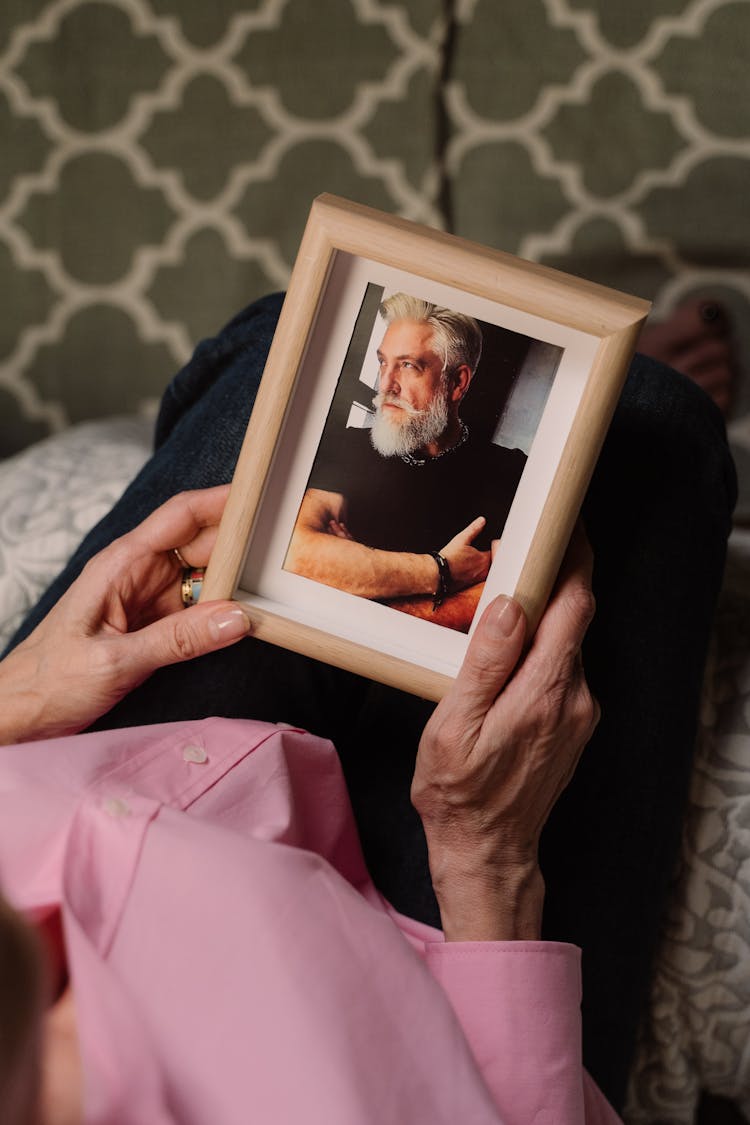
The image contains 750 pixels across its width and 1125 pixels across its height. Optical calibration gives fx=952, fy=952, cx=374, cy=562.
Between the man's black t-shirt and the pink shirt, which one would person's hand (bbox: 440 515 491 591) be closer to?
the man's black t-shirt

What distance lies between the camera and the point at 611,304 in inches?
23.0

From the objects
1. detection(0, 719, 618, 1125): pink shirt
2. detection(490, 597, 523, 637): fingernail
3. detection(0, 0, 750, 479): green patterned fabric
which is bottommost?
detection(0, 719, 618, 1125): pink shirt

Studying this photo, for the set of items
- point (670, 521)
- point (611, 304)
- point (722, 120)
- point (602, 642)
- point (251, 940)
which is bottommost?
point (251, 940)

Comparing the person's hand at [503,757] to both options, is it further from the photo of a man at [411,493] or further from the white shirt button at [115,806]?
the white shirt button at [115,806]

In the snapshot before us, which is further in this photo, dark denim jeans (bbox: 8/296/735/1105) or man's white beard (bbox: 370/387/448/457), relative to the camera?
dark denim jeans (bbox: 8/296/735/1105)

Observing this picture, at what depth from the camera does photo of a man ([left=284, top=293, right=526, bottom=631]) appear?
2.10ft

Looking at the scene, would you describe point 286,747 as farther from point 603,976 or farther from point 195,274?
point 195,274

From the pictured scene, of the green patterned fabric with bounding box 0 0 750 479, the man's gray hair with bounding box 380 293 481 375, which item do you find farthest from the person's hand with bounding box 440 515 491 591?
the green patterned fabric with bounding box 0 0 750 479

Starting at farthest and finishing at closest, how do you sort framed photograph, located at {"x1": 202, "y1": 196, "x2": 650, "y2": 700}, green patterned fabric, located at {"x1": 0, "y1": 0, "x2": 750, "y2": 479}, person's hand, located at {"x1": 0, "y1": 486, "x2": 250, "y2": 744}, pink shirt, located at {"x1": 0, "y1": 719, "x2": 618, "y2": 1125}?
green patterned fabric, located at {"x1": 0, "y1": 0, "x2": 750, "y2": 479} < person's hand, located at {"x1": 0, "y1": 486, "x2": 250, "y2": 744} < framed photograph, located at {"x1": 202, "y1": 196, "x2": 650, "y2": 700} < pink shirt, located at {"x1": 0, "y1": 719, "x2": 618, "y2": 1125}

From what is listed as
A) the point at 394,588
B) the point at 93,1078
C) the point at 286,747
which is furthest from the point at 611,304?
the point at 93,1078

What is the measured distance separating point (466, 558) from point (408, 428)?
0.32ft

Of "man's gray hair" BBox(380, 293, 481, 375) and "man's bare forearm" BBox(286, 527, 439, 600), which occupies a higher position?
"man's gray hair" BBox(380, 293, 481, 375)

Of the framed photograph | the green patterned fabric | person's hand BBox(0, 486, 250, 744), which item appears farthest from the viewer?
the green patterned fabric

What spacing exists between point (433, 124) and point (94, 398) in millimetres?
757
